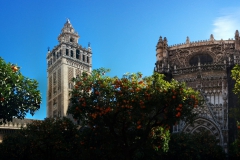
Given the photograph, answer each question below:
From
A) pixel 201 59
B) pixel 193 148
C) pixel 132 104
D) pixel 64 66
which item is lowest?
pixel 193 148

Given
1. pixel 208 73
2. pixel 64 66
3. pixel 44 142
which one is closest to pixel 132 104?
pixel 44 142

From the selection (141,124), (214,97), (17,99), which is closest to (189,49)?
(214,97)

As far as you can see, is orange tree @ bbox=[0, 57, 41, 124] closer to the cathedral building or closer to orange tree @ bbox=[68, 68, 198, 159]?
orange tree @ bbox=[68, 68, 198, 159]

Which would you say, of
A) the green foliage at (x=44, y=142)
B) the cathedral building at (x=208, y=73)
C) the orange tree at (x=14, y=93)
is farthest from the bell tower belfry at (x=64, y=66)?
the orange tree at (x=14, y=93)

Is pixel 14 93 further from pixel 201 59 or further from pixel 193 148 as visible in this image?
pixel 201 59

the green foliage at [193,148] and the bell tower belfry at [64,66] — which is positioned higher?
the bell tower belfry at [64,66]

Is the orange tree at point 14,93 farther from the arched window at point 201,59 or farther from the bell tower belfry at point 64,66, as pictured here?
the bell tower belfry at point 64,66

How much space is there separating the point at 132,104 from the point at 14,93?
6244 mm

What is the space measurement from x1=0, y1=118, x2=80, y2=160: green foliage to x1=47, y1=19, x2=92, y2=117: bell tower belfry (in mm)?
39427

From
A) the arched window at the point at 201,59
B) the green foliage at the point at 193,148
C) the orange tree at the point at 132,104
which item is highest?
the arched window at the point at 201,59

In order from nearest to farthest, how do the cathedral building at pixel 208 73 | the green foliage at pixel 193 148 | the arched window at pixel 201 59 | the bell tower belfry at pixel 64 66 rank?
1. the green foliage at pixel 193 148
2. the cathedral building at pixel 208 73
3. the arched window at pixel 201 59
4. the bell tower belfry at pixel 64 66

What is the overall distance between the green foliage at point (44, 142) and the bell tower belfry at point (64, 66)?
1552 inches

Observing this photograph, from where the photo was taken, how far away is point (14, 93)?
21.4 metres

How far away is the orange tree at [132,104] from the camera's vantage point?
20.9 metres
